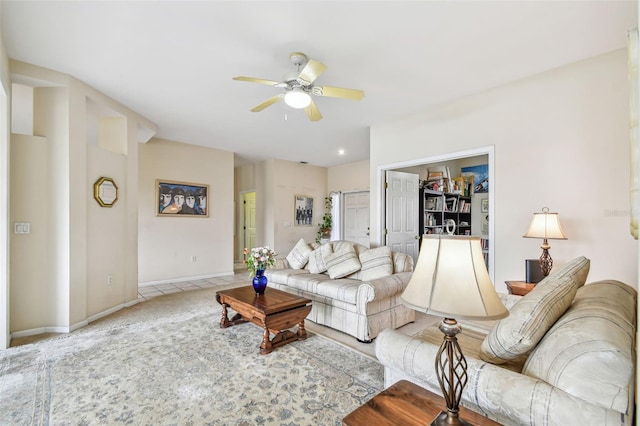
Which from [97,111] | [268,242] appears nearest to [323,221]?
[268,242]

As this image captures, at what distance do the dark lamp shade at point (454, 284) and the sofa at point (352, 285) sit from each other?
1.85 m

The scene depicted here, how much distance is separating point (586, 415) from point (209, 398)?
6.55ft

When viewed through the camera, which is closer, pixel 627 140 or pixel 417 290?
pixel 417 290

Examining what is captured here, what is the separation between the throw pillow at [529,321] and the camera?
1.22 m

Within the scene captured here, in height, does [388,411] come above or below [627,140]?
below

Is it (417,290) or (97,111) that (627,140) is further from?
(97,111)

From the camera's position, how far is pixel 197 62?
277 cm

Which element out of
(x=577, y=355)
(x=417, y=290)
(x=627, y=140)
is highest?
(x=627, y=140)

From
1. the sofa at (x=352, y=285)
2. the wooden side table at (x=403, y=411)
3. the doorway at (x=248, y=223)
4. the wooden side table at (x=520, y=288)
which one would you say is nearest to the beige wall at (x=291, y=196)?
the doorway at (x=248, y=223)

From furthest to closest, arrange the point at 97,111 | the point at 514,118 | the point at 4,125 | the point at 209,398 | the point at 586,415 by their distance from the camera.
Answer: the point at 97,111
the point at 514,118
the point at 4,125
the point at 209,398
the point at 586,415

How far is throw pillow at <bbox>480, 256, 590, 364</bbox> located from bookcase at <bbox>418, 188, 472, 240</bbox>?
12.9ft

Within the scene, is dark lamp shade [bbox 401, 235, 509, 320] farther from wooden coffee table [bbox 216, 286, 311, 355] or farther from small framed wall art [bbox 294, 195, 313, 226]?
small framed wall art [bbox 294, 195, 313, 226]

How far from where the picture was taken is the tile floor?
15.6 feet

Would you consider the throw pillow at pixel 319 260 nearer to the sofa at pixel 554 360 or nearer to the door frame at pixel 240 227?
the sofa at pixel 554 360
